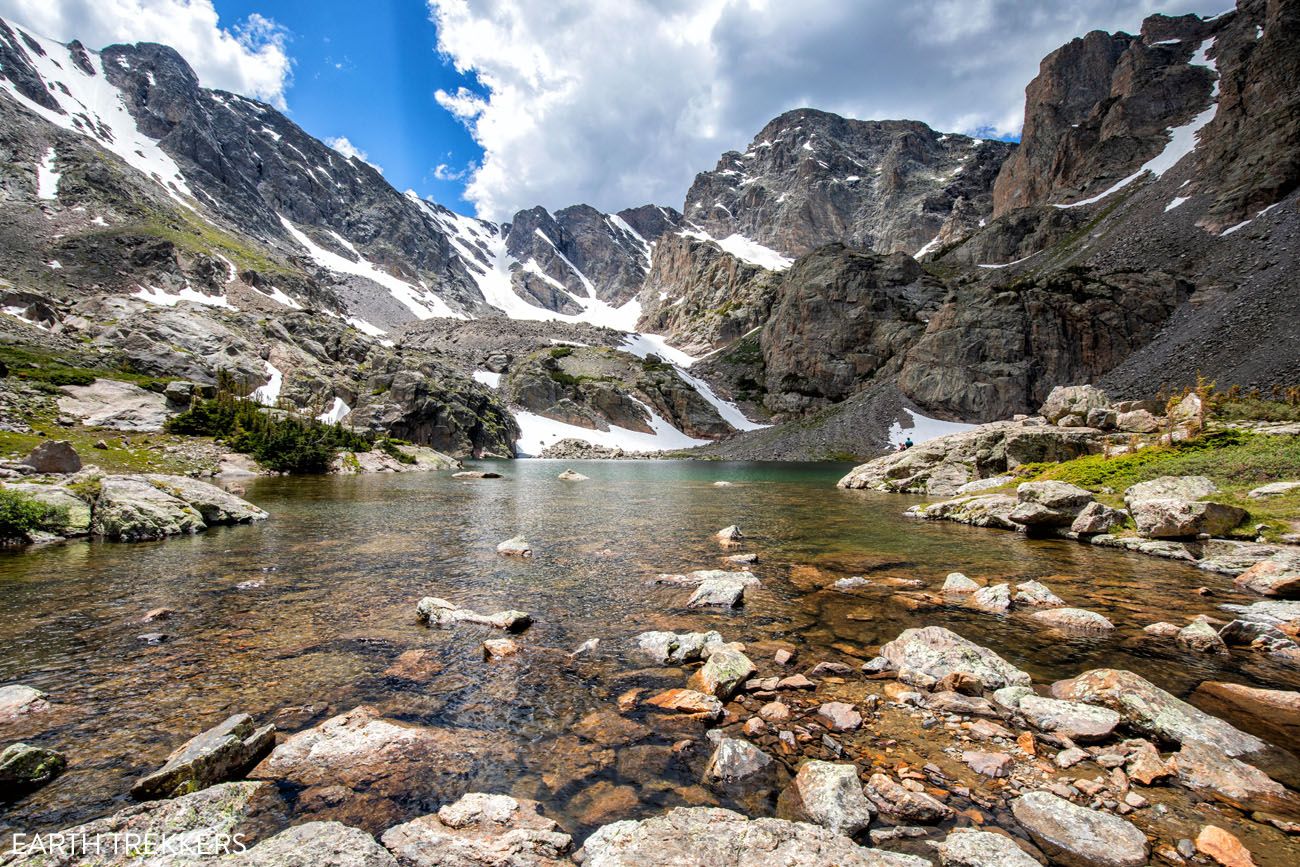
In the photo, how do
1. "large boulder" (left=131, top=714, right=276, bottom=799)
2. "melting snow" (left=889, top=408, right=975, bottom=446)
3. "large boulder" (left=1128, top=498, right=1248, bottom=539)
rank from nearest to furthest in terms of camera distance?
"large boulder" (left=131, top=714, right=276, bottom=799), "large boulder" (left=1128, top=498, right=1248, bottom=539), "melting snow" (left=889, top=408, right=975, bottom=446)

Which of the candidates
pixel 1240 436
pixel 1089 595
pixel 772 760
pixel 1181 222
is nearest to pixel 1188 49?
pixel 1181 222

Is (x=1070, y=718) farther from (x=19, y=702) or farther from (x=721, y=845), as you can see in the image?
(x=19, y=702)

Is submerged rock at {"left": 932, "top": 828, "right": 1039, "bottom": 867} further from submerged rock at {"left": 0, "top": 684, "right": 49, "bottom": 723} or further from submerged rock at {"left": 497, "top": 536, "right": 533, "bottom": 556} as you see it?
submerged rock at {"left": 497, "top": 536, "right": 533, "bottom": 556}

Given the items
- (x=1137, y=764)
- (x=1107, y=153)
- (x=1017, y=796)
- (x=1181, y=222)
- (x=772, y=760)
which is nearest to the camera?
(x=1017, y=796)

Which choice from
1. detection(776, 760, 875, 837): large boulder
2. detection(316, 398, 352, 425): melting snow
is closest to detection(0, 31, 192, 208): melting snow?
detection(316, 398, 352, 425): melting snow

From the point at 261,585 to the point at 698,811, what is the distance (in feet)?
44.3

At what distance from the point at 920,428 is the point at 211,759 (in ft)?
374

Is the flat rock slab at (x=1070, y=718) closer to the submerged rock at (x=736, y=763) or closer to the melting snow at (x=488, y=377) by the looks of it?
the submerged rock at (x=736, y=763)

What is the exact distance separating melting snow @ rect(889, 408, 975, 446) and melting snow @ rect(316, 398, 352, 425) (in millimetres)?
107381

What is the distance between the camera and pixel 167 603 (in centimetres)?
1149

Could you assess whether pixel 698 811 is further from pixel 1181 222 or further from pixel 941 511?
pixel 1181 222

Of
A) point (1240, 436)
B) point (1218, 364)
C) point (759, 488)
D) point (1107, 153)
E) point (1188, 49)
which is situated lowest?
point (759, 488)

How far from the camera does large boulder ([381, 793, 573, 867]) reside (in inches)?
171

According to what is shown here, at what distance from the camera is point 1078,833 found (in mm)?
4574
